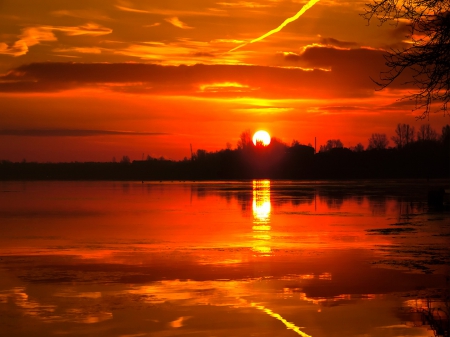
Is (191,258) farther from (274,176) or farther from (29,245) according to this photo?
(274,176)

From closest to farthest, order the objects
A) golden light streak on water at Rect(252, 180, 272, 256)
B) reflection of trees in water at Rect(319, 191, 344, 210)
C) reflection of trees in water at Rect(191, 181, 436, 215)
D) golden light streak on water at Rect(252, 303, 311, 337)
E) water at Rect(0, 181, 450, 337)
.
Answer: golden light streak on water at Rect(252, 303, 311, 337)
water at Rect(0, 181, 450, 337)
golden light streak on water at Rect(252, 180, 272, 256)
reflection of trees in water at Rect(191, 181, 436, 215)
reflection of trees in water at Rect(319, 191, 344, 210)

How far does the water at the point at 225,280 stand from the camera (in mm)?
10984

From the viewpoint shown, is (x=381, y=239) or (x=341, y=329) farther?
(x=381, y=239)

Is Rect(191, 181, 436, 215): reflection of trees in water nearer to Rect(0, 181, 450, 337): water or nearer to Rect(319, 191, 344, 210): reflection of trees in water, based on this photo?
Rect(319, 191, 344, 210): reflection of trees in water

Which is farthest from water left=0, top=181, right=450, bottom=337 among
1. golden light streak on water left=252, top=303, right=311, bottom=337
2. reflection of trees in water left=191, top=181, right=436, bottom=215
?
reflection of trees in water left=191, top=181, right=436, bottom=215

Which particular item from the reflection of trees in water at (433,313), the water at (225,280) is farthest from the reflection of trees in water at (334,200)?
the reflection of trees in water at (433,313)

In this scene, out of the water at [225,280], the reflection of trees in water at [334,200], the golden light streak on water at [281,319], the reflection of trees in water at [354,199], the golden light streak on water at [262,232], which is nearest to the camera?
the golden light streak on water at [281,319]

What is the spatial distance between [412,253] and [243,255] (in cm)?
425

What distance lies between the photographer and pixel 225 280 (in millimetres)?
14945

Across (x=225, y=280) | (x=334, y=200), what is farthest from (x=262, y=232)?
(x=334, y=200)

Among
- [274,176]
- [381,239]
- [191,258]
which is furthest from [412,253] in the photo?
[274,176]

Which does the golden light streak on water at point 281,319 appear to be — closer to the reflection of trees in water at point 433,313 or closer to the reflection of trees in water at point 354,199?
the reflection of trees in water at point 433,313

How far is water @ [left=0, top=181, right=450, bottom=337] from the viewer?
11.0 metres

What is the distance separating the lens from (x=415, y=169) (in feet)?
515
